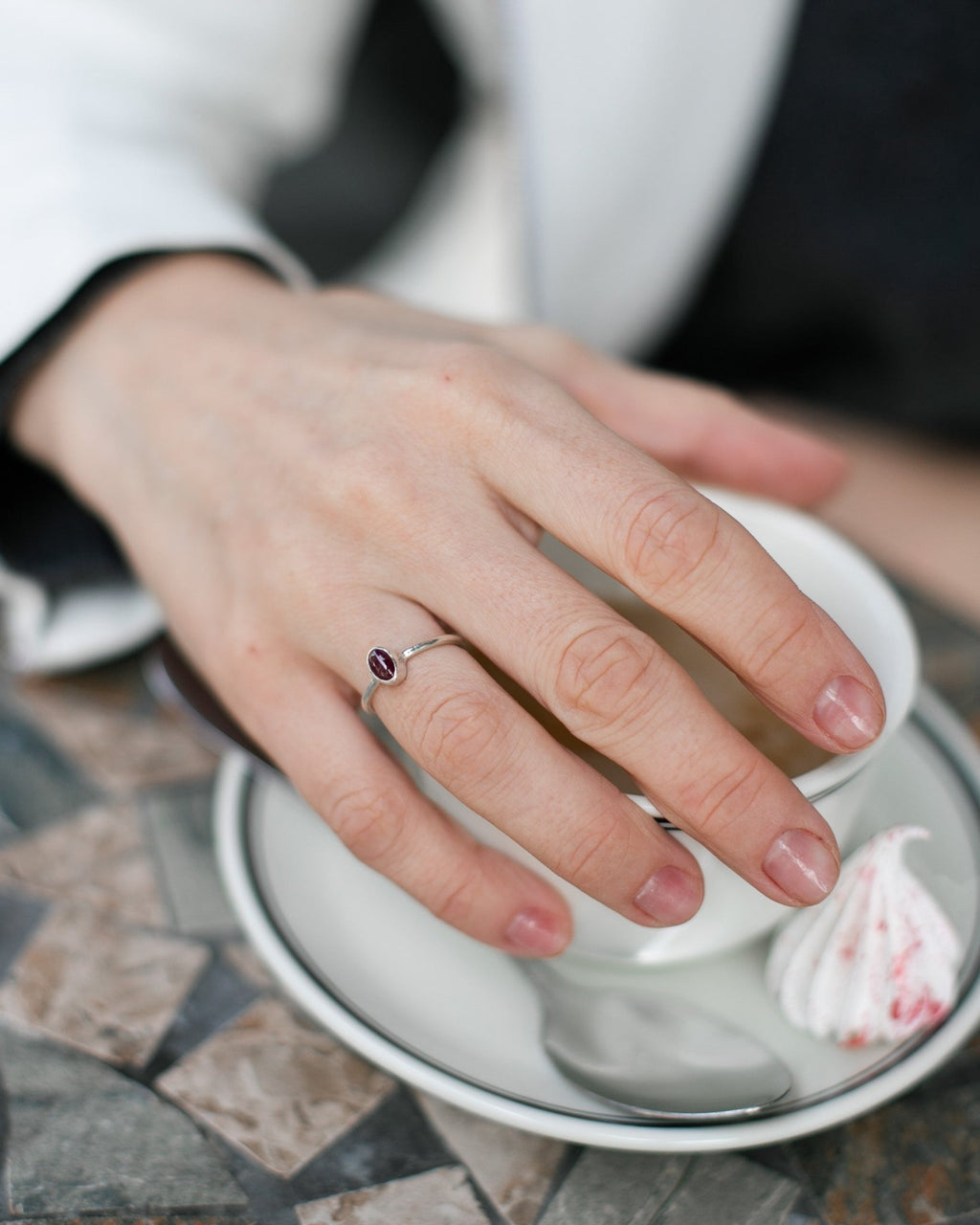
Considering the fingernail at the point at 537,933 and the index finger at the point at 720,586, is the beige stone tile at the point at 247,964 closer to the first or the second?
the fingernail at the point at 537,933

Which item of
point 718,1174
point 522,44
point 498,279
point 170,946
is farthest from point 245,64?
point 718,1174

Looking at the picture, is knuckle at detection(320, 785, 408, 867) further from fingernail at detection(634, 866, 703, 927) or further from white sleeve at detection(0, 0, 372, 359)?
white sleeve at detection(0, 0, 372, 359)

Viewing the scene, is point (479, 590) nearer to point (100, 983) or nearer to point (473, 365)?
point (473, 365)

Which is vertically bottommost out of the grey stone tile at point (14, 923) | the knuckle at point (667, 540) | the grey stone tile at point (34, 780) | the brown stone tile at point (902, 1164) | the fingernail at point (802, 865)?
the grey stone tile at point (34, 780)

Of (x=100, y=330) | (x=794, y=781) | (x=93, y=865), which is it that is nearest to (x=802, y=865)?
(x=794, y=781)

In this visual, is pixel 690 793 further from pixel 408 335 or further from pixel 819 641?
pixel 408 335

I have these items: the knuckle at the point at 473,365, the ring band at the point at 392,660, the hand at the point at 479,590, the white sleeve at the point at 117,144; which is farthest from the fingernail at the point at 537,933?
the white sleeve at the point at 117,144
